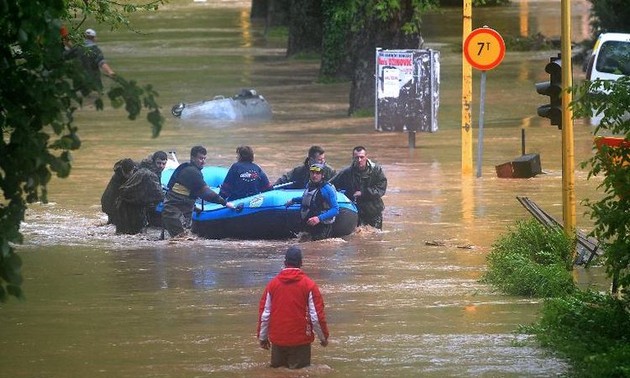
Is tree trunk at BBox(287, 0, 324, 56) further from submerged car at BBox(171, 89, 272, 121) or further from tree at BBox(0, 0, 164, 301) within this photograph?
tree at BBox(0, 0, 164, 301)

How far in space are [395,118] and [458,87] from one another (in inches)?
424

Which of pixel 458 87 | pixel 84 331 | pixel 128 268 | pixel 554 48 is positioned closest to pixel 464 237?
pixel 128 268

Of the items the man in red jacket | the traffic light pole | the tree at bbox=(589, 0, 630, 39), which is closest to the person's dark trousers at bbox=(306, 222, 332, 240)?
the traffic light pole

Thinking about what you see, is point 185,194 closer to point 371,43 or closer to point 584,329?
point 584,329

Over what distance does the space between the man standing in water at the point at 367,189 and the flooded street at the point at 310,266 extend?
341mm

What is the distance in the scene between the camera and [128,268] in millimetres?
19641

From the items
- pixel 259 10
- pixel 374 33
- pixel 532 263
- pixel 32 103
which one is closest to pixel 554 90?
pixel 532 263

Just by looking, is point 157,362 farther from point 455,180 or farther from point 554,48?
point 554,48

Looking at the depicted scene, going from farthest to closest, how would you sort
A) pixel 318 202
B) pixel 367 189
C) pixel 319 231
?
pixel 367 189 → pixel 319 231 → pixel 318 202

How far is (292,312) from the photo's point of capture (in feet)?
40.7

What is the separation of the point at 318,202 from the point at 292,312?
341 inches

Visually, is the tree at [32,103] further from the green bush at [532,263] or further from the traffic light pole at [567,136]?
the traffic light pole at [567,136]

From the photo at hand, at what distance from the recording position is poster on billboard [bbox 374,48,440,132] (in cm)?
2989

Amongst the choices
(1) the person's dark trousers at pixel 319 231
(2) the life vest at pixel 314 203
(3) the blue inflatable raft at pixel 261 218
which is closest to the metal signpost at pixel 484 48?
(3) the blue inflatable raft at pixel 261 218
